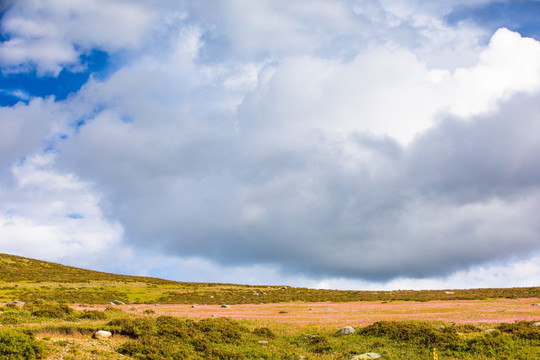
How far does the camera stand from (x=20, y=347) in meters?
14.7

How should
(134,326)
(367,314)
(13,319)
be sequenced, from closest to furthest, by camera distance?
(134,326) → (13,319) → (367,314)

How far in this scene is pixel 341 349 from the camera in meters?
21.0

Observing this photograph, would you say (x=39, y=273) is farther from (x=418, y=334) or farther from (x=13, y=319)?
(x=418, y=334)

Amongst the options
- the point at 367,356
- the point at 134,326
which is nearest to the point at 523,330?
the point at 367,356

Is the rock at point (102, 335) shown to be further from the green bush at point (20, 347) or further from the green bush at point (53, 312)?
the green bush at point (53, 312)

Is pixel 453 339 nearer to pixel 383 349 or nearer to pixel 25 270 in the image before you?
pixel 383 349

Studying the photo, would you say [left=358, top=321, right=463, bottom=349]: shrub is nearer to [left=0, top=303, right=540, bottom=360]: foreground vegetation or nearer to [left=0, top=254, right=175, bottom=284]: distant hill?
[left=0, top=303, right=540, bottom=360]: foreground vegetation

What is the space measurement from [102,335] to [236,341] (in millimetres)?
6789

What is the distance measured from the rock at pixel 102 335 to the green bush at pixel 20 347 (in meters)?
3.13

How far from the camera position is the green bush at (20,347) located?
1434 cm

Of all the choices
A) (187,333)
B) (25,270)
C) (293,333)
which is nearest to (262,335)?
(293,333)

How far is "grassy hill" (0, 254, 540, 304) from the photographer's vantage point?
66.8 metres

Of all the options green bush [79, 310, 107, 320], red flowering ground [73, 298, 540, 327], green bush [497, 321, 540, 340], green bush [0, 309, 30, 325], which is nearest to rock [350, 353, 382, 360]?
green bush [497, 321, 540, 340]

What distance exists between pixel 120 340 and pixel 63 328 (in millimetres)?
3251
